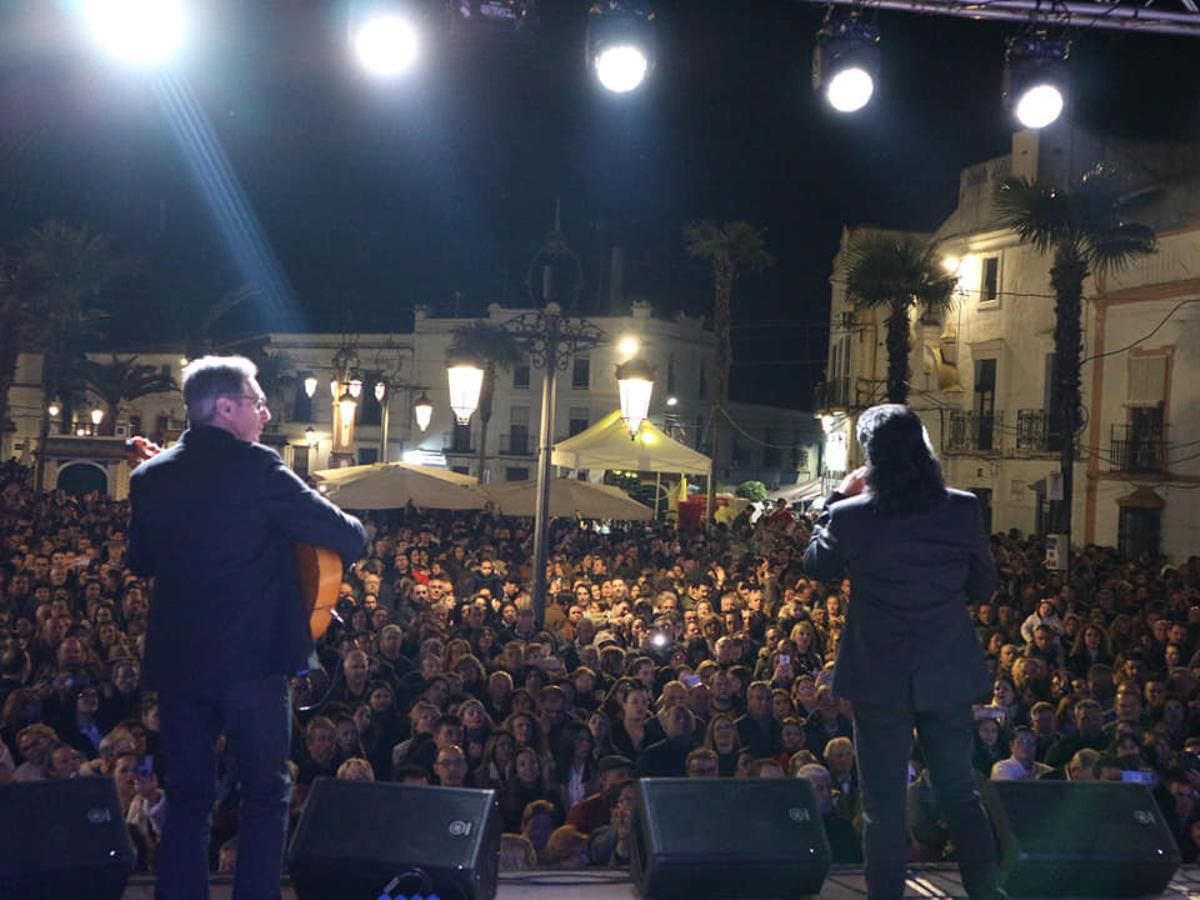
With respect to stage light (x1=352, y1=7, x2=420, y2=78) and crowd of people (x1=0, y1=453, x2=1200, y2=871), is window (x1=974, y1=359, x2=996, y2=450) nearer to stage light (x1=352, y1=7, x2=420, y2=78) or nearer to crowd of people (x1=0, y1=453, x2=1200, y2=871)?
crowd of people (x1=0, y1=453, x2=1200, y2=871)

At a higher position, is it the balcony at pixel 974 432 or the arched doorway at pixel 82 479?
the balcony at pixel 974 432

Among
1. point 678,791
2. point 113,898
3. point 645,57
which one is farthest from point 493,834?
point 645,57

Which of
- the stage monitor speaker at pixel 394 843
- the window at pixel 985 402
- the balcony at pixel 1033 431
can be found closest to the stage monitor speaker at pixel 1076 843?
the stage monitor speaker at pixel 394 843

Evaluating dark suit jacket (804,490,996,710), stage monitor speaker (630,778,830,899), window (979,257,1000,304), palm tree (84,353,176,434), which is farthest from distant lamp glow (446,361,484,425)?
palm tree (84,353,176,434)

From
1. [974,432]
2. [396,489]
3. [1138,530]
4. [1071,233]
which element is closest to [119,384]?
[974,432]

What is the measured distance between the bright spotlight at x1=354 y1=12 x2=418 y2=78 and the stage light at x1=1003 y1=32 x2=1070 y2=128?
11.0 ft

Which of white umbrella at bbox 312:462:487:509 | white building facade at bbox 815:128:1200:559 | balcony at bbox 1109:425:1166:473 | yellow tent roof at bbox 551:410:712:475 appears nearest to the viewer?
white umbrella at bbox 312:462:487:509

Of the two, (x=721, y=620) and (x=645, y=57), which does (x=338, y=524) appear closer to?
(x=645, y=57)

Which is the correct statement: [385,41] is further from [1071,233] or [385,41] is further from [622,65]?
[1071,233]

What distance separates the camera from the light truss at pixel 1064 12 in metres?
6.44

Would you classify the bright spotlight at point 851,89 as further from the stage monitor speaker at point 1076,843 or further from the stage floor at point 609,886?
the stage floor at point 609,886

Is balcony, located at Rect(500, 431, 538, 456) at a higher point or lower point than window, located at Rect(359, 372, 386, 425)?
lower

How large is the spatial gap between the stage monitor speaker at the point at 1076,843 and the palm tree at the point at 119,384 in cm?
5526

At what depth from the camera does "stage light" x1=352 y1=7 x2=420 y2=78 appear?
244 inches
